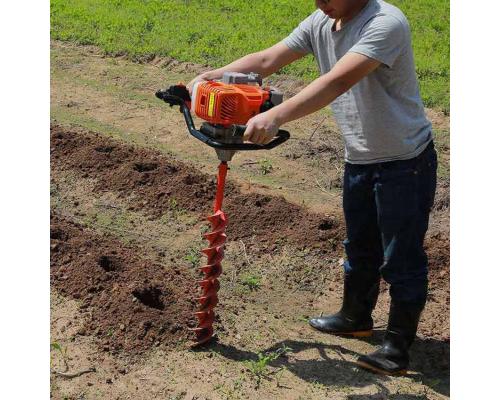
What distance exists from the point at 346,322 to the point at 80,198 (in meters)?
2.28

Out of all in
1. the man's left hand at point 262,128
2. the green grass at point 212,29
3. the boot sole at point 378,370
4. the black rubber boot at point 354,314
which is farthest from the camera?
the green grass at point 212,29

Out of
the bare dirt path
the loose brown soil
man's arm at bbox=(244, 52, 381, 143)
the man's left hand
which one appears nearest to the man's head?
man's arm at bbox=(244, 52, 381, 143)

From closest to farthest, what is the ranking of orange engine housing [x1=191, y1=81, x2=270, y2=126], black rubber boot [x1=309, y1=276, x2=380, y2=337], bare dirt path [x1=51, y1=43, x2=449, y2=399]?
orange engine housing [x1=191, y1=81, x2=270, y2=126] < bare dirt path [x1=51, y1=43, x2=449, y2=399] < black rubber boot [x1=309, y1=276, x2=380, y2=337]

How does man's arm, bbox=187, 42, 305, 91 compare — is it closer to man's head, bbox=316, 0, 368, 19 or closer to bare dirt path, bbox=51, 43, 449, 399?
man's head, bbox=316, 0, 368, 19

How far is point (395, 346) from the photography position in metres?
3.91

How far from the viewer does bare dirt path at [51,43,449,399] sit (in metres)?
3.78

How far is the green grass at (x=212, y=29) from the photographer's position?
8.70m

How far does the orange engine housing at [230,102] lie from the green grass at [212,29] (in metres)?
4.25

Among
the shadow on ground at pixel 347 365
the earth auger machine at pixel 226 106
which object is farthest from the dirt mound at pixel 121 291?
the earth auger machine at pixel 226 106

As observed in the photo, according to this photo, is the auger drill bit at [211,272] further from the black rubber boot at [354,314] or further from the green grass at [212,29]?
the green grass at [212,29]

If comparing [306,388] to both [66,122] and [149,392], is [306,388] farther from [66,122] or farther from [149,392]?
[66,122]

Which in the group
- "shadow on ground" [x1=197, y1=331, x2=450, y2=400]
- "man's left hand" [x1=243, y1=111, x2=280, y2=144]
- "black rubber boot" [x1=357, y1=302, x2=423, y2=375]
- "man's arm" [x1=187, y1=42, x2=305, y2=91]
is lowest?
"shadow on ground" [x1=197, y1=331, x2=450, y2=400]

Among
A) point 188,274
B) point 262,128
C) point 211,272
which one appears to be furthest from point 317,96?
point 188,274

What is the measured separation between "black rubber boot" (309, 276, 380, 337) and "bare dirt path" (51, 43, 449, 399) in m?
0.06
